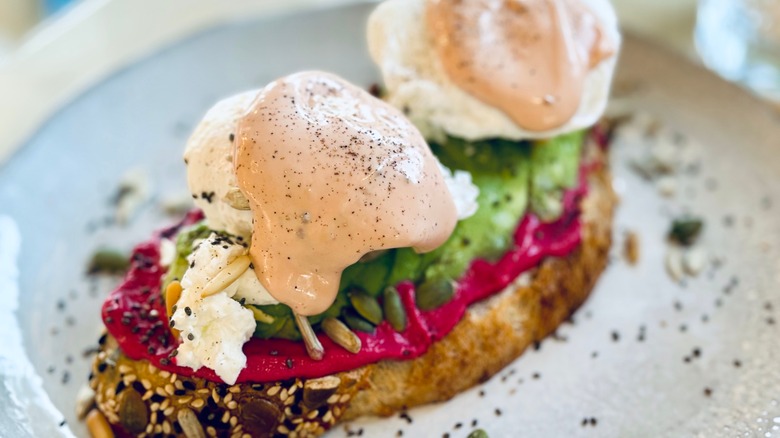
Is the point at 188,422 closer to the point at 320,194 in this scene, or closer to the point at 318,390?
the point at 318,390

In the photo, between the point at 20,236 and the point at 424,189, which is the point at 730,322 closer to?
the point at 424,189

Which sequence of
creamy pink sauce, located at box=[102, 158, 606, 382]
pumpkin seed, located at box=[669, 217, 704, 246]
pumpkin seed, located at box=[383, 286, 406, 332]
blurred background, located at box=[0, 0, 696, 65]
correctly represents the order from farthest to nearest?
blurred background, located at box=[0, 0, 696, 65] → pumpkin seed, located at box=[669, 217, 704, 246] → pumpkin seed, located at box=[383, 286, 406, 332] → creamy pink sauce, located at box=[102, 158, 606, 382]

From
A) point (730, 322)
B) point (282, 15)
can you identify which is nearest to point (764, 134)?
point (730, 322)

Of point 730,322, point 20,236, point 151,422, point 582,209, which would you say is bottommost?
point 730,322

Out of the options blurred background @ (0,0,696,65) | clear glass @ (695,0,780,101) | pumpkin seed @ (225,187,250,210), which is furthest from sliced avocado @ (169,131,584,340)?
blurred background @ (0,0,696,65)

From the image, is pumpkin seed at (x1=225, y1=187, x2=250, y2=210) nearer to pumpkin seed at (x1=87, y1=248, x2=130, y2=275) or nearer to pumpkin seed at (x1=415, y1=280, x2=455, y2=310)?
pumpkin seed at (x1=415, y1=280, x2=455, y2=310)

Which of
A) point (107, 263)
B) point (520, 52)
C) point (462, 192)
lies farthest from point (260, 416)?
point (520, 52)
